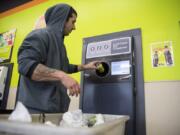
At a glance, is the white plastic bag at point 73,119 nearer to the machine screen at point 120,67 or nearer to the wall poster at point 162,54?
the machine screen at point 120,67

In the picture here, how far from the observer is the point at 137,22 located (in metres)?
2.20

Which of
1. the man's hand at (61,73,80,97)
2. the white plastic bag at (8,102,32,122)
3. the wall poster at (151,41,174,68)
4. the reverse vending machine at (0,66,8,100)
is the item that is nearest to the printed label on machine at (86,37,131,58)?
the wall poster at (151,41,174,68)

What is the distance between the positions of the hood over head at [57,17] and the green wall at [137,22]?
888 millimetres

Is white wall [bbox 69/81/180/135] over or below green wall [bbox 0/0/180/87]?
below

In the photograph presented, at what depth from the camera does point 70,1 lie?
2879 mm

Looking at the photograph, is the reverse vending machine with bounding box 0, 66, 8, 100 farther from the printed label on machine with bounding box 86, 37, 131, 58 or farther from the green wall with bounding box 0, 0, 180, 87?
the printed label on machine with bounding box 86, 37, 131, 58

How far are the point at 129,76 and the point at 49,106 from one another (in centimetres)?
99

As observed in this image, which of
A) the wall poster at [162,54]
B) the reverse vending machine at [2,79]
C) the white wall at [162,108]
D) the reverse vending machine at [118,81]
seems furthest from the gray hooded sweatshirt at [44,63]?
the reverse vending machine at [2,79]

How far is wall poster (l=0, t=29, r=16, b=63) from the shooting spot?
3.35 meters


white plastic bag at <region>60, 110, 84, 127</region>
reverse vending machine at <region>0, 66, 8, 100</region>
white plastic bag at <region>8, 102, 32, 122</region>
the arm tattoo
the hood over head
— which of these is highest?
the hood over head

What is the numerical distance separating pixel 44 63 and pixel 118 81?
938 millimetres

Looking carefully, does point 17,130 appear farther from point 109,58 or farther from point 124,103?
point 109,58

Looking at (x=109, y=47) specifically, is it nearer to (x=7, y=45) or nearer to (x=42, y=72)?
(x=42, y=72)

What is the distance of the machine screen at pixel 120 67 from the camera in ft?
6.49
